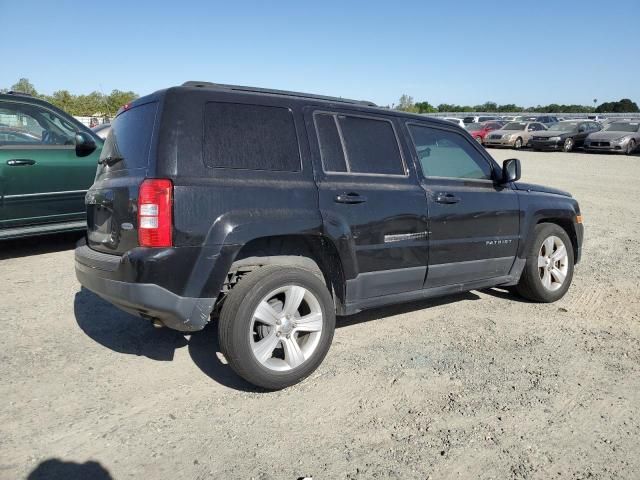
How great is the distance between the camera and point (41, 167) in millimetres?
6031

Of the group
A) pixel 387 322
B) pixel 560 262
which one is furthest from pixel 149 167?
pixel 560 262

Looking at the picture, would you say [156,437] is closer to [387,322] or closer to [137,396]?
[137,396]

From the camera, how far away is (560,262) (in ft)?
16.8

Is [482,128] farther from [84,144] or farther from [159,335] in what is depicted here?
[159,335]

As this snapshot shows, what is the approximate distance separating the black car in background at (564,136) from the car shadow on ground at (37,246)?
24.0 meters

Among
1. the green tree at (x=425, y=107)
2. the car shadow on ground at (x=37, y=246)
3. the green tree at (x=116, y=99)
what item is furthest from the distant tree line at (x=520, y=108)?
the car shadow on ground at (x=37, y=246)

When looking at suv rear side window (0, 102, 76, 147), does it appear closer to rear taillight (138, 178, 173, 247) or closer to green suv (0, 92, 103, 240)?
green suv (0, 92, 103, 240)

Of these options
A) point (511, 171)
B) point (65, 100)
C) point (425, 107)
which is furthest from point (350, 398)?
point (425, 107)

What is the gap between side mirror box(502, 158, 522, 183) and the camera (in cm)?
449

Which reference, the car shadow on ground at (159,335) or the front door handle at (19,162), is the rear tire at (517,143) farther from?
the front door handle at (19,162)

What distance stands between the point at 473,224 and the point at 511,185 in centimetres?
73

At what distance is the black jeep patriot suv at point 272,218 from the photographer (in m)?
2.99

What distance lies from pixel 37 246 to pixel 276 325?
514 cm

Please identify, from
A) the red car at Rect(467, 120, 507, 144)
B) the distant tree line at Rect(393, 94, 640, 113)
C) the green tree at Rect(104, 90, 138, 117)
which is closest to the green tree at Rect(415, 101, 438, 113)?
the distant tree line at Rect(393, 94, 640, 113)
